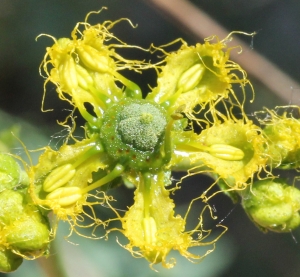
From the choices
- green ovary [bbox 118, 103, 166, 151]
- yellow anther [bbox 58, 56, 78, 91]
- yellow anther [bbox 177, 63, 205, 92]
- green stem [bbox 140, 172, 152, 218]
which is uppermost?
yellow anther [bbox 177, 63, 205, 92]

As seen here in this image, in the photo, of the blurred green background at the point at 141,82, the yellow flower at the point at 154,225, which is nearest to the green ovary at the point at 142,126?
the yellow flower at the point at 154,225

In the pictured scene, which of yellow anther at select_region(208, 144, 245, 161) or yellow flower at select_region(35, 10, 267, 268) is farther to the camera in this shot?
yellow anther at select_region(208, 144, 245, 161)

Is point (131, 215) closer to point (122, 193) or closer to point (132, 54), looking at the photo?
point (122, 193)

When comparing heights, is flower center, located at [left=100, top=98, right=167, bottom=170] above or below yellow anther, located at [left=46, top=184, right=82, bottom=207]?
above

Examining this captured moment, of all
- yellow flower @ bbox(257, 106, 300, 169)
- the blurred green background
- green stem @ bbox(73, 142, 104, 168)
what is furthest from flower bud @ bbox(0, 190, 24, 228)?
the blurred green background

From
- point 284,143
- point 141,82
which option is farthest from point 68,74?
point 141,82

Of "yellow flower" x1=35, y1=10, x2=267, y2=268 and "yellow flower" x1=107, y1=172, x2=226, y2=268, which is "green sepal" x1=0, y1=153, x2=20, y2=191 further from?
"yellow flower" x1=107, y1=172, x2=226, y2=268

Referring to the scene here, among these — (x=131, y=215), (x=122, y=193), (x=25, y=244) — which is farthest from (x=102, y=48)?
(x=122, y=193)

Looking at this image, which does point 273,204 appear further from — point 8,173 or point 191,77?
point 8,173

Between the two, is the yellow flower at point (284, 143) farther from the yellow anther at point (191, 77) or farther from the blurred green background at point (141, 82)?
the blurred green background at point (141, 82)
